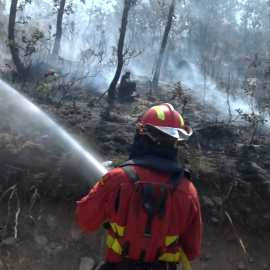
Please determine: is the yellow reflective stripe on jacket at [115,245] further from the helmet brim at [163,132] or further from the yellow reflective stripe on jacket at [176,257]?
the helmet brim at [163,132]

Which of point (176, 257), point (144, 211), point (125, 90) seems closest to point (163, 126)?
point (144, 211)

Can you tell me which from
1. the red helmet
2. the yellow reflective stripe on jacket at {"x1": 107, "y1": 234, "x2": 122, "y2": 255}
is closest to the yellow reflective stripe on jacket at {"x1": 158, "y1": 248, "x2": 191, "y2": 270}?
the yellow reflective stripe on jacket at {"x1": 107, "y1": 234, "x2": 122, "y2": 255}

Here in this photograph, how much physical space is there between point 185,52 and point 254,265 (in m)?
25.3

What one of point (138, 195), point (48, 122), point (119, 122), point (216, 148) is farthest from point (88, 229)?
point (119, 122)

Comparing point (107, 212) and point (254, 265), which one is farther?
point (254, 265)

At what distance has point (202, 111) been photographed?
10711mm

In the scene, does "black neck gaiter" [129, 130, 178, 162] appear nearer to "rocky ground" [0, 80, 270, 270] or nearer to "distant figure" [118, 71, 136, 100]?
"rocky ground" [0, 80, 270, 270]

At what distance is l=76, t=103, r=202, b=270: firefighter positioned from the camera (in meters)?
2.28

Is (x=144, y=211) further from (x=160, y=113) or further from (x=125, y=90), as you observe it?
(x=125, y=90)

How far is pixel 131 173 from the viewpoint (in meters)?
2.30

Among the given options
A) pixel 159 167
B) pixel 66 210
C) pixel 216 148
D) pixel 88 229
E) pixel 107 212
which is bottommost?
pixel 66 210

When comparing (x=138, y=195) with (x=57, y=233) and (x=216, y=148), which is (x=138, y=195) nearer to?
(x=57, y=233)

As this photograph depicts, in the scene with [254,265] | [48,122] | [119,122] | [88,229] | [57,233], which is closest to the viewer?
[88,229]

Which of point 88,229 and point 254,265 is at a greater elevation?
point 88,229
